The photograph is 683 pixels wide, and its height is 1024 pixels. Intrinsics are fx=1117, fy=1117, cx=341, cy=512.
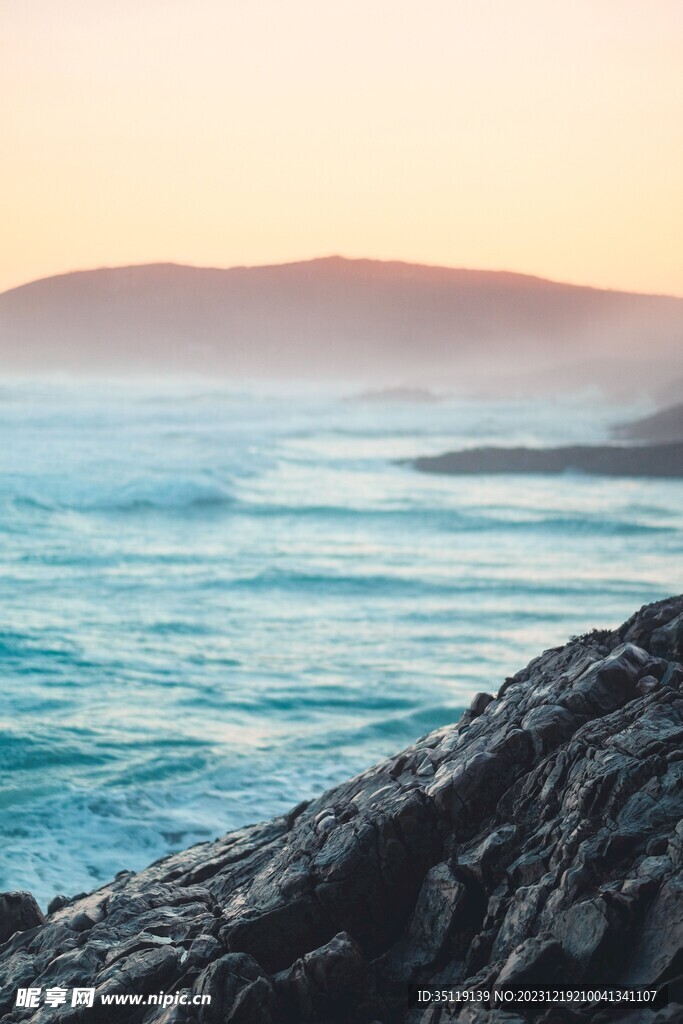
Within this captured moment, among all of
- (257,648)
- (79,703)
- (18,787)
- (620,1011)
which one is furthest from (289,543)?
(620,1011)

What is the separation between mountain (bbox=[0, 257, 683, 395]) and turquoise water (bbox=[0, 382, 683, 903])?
1734 inches

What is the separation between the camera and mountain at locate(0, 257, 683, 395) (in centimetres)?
7750

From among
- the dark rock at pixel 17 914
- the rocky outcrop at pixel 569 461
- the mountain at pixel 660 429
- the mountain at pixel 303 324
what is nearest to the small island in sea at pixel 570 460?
the rocky outcrop at pixel 569 461

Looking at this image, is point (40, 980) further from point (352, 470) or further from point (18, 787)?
point (352, 470)

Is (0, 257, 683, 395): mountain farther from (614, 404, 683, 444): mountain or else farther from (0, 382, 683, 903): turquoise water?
(0, 382, 683, 903): turquoise water

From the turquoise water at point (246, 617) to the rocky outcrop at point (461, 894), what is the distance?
2980 millimetres

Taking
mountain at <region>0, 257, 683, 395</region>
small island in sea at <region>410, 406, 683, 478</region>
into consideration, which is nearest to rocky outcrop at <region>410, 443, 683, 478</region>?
small island in sea at <region>410, 406, 683, 478</region>

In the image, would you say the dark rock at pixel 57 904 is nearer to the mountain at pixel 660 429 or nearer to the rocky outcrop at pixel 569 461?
the rocky outcrop at pixel 569 461

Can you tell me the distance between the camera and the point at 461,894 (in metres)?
4.44

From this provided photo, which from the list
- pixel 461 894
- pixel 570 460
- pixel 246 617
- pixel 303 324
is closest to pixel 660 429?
pixel 570 460

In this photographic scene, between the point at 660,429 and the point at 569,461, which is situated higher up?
the point at 660,429

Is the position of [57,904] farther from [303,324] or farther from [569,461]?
[303,324]

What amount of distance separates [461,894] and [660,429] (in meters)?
38.4

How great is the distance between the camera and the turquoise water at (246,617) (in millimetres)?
9438
